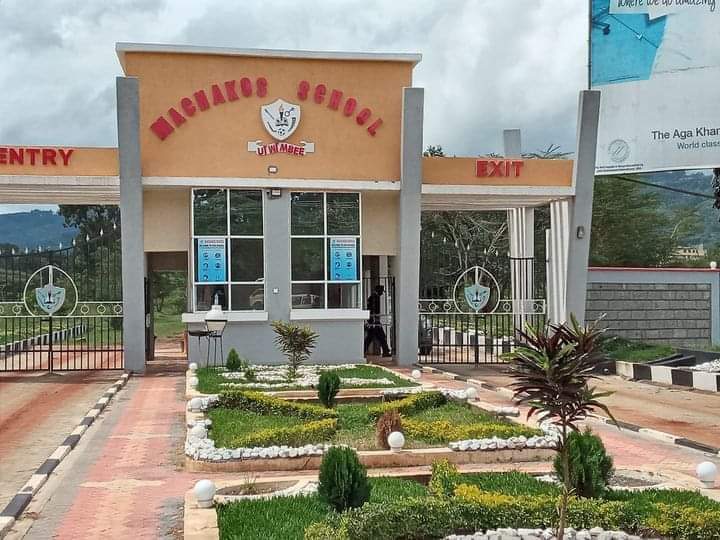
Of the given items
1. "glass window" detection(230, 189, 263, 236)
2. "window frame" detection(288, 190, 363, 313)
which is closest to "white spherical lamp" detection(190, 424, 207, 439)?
"window frame" detection(288, 190, 363, 313)

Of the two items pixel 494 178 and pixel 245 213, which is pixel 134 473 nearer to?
pixel 245 213

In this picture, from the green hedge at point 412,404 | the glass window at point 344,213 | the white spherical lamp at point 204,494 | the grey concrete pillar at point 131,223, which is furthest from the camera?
the glass window at point 344,213

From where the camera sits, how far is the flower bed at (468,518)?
574 cm

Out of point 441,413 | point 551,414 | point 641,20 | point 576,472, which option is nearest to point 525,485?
point 576,472

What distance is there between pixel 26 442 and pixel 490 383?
9101 mm

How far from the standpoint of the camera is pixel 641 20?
21312 millimetres

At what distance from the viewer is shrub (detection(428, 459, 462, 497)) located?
22.5 feet

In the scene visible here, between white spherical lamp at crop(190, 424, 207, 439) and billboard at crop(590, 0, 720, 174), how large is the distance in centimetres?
1420

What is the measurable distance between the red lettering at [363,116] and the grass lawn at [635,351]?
23.8 ft

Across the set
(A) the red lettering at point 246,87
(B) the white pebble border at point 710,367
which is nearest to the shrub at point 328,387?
(B) the white pebble border at point 710,367

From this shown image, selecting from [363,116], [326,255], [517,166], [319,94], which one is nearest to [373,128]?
[363,116]

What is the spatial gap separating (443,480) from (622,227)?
36048mm

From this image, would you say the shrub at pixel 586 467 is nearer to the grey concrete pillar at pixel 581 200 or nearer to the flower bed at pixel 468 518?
the flower bed at pixel 468 518

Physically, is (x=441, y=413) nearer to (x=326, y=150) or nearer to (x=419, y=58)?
(x=326, y=150)
